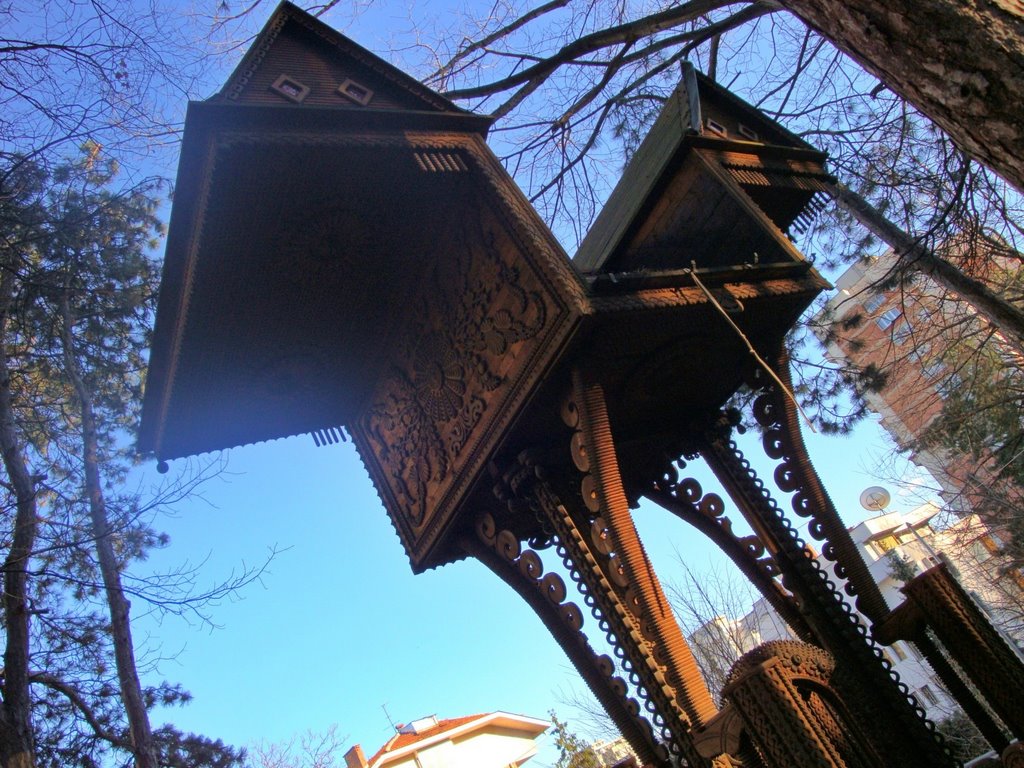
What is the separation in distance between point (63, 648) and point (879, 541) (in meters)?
32.1

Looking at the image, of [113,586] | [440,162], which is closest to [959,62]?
[440,162]

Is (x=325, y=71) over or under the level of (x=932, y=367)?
over

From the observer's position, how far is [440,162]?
465cm

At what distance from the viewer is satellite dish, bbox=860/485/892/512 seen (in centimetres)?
2605

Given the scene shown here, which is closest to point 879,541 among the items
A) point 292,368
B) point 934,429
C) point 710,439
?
point 934,429

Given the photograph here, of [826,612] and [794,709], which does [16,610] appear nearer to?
[794,709]

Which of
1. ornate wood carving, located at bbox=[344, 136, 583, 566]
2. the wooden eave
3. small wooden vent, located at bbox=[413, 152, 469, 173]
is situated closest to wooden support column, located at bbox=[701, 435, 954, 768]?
ornate wood carving, located at bbox=[344, 136, 583, 566]

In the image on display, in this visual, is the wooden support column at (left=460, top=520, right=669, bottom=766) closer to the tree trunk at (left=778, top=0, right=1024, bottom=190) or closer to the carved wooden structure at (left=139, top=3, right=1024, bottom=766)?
the carved wooden structure at (left=139, top=3, right=1024, bottom=766)

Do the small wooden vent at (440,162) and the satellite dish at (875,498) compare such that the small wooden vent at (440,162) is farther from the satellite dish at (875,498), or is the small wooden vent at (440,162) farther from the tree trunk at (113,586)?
the satellite dish at (875,498)

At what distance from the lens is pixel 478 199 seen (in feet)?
16.0

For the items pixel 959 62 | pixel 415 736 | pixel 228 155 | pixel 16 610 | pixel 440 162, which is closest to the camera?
pixel 959 62

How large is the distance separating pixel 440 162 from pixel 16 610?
5.64 meters

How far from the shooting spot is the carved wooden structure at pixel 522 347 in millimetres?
4129

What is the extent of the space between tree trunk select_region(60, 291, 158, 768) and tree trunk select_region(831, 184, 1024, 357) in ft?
30.0
